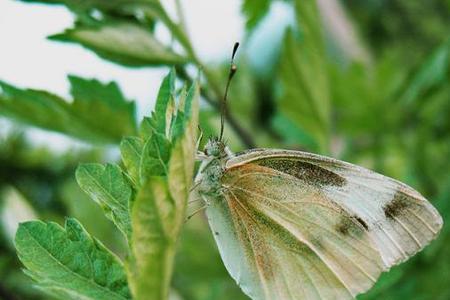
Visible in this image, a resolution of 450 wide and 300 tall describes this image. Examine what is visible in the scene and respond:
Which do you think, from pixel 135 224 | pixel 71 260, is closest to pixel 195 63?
pixel 71 260

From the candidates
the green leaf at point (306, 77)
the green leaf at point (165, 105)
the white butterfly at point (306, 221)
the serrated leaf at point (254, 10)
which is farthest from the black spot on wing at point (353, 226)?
the green leaf at point (165, 105)

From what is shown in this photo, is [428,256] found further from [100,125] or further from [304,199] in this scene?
[100,125]

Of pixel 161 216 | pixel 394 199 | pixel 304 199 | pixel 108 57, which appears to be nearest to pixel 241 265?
pixel 304 199

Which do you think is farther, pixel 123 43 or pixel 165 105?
pixel 123 43

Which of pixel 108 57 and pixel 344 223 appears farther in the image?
pixel 344 223

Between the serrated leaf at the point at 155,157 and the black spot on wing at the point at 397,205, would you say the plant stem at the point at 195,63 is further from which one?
the serrated leaf at the point at 155,157

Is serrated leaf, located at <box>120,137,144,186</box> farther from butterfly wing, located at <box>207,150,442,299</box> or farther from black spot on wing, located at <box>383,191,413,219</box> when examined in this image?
black spot on wing, located at <box>383,191,413,219</box>

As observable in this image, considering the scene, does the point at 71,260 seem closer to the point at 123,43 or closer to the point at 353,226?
the point at 123,43
